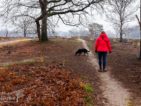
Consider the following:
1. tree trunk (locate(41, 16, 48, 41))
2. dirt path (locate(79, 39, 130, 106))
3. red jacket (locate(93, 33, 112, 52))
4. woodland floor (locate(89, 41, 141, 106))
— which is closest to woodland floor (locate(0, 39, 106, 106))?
dirt path (locate(79, 39, 130, 106))

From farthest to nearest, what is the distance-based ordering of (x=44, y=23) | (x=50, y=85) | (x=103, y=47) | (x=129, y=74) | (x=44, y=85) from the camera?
(x=44, y=23)
(x=103, y=47)
(x=129, y=74)
(x=50, y=85)
(x=44, y=85)

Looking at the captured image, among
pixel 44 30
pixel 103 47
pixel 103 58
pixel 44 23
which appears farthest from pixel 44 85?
pixel 44 30

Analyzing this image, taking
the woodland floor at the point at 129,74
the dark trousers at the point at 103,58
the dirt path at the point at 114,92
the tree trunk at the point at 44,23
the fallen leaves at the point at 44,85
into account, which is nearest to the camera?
the fallen leaves at the point at 44,85

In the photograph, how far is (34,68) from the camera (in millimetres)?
20422

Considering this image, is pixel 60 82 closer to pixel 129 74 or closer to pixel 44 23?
pixel 129 74

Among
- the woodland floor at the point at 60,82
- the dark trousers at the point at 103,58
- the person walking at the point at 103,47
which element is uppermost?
the person walking at the point at 103,47

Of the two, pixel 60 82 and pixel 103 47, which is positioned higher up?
pixel 103 47

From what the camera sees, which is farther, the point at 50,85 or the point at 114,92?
the point at 50,85

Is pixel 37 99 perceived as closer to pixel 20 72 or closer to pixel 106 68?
pixel 20 72

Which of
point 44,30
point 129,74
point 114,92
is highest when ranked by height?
point 44,30

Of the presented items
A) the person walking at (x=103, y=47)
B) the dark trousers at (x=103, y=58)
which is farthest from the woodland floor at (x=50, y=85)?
the person walking at (x=103, y=47)

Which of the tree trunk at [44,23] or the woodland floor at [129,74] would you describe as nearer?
the woodland floor at [129,74]

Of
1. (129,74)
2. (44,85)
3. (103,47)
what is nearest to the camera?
(44,85)

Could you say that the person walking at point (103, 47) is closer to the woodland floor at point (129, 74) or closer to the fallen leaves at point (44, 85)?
the woodland floor at point (129, 74)
